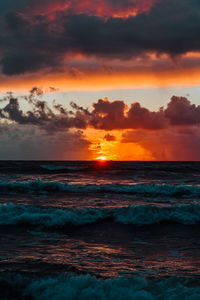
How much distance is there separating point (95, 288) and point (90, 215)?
7725mm

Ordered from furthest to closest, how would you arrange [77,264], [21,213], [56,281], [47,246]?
[21,213], [47,246], [77,264], [56,281]

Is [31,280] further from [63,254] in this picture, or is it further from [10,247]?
[10,247]

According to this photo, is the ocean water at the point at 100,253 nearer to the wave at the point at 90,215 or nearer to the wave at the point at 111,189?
the wave at the point at 90,215

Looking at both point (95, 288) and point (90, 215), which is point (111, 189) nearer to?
point (90, 215)

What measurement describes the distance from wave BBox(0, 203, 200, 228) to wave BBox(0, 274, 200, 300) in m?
6.20

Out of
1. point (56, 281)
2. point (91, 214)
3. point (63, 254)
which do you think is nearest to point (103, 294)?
point (56, 281)

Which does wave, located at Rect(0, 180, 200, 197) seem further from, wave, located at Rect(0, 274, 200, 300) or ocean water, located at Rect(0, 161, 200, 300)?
wave, located at Rect(0, 274, 200, 300)

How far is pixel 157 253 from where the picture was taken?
914cm

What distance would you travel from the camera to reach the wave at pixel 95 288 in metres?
6.25

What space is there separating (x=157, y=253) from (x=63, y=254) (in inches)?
117

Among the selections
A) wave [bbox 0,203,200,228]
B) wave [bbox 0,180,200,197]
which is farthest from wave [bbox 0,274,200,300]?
wave [bbox 0,180,200,197]

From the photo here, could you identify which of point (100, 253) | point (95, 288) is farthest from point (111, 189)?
point (95, 288)

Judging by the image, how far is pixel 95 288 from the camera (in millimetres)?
6465

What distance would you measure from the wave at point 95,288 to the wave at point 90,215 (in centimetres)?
620
